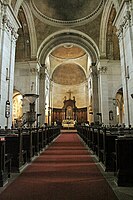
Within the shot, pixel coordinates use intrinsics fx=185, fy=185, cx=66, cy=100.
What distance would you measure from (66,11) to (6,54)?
11.5 meters

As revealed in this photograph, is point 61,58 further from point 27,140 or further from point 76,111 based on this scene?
point 27,140

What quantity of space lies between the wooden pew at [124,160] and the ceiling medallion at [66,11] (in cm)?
1707

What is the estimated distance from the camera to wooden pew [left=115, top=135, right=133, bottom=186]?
340 cm

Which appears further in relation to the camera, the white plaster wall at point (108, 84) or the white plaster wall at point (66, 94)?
the white plaster wall at point (66, 94)

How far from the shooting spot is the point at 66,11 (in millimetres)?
18984

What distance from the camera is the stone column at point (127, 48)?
9227 mm

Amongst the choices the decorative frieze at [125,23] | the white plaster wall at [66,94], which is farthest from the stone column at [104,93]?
the white plaster wall at [66,94]

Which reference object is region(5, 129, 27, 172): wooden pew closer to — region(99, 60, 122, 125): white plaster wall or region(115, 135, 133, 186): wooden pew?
region(115, 135, 133, 186): wooden pew

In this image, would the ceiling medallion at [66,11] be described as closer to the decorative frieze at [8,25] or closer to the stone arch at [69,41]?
the stone arch at [69,41]

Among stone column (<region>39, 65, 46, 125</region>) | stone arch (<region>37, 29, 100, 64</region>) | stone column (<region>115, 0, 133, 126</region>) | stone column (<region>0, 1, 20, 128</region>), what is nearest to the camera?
stone column (<region>115, 0, 133, 126</region>)

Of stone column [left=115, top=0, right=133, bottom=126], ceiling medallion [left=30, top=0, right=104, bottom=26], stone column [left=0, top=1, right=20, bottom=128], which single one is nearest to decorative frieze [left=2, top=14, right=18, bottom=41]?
stone column [left=0, top=1, right=20, bottom=128]

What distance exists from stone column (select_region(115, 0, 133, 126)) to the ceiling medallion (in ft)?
28.1

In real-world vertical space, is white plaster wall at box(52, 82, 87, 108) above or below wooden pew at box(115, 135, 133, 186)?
above

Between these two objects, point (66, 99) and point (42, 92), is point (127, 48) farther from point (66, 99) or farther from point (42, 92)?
point (66, 99)
